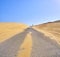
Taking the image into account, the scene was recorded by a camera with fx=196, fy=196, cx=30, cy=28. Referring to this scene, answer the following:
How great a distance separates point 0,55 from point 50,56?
3342mm

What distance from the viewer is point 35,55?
1208cm

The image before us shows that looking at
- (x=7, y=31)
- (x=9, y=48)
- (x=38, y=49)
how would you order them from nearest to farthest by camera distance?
(x=38, y=49) → (x=9, y=48) → (x=7, y=31)

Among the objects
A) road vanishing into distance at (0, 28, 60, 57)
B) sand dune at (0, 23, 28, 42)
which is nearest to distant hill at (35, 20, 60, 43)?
road vanishing into distance at (0, 28, 60, 57)

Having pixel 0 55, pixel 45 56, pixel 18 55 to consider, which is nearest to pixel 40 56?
pixel 45 56

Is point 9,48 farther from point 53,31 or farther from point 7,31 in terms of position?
→ point 7,31

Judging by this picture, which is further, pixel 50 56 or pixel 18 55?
pixel 18 55

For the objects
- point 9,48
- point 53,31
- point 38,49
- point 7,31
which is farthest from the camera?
point 7,31

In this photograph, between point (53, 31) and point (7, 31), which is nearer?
point (53, 31)

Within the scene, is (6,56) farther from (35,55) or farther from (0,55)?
(35,55)

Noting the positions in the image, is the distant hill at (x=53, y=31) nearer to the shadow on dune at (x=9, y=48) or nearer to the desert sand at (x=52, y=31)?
the desert sand at (x=52, y=31)

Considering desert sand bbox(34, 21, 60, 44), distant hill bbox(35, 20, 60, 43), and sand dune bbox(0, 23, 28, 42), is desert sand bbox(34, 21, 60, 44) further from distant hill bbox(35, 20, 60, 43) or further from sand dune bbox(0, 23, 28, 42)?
sand dune bbox(0, 23, 28, 42)

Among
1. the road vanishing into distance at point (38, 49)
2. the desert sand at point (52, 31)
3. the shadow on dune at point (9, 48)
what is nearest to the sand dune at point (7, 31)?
the shadow on dune at point (9, 48)

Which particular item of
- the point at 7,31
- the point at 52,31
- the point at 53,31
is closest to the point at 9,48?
the point at 53,31

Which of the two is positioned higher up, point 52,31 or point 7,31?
point 7,31
